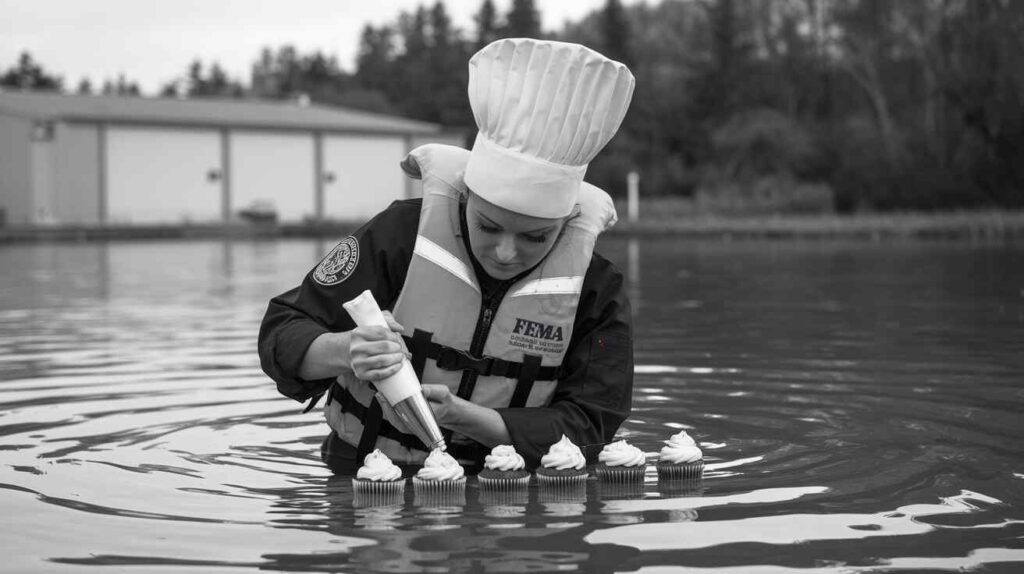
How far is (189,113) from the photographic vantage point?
6888 centimetres

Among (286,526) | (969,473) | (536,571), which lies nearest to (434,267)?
(286,526)

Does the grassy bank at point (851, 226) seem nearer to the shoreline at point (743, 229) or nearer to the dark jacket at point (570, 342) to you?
the shoreline at point (743, 229)

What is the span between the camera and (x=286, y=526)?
14.7 ft

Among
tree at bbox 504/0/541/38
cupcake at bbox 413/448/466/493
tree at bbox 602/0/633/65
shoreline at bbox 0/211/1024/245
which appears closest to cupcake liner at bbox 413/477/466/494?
cupcake at bbox 413/448/466/493

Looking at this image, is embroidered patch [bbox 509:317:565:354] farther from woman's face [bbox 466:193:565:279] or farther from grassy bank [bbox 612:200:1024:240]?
grassy bank [bbox 612:200:1024:240]

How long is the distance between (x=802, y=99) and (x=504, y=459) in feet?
280

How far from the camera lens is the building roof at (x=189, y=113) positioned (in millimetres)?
63131

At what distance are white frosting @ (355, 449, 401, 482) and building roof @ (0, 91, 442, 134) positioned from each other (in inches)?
2349

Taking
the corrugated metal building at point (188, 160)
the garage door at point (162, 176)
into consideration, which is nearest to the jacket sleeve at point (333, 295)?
the corrugated metal building at point (188, 160)

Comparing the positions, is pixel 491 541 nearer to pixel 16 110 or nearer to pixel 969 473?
pixel 969 473

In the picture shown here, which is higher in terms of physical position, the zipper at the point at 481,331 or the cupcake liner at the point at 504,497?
the zipper at the point at 481,331

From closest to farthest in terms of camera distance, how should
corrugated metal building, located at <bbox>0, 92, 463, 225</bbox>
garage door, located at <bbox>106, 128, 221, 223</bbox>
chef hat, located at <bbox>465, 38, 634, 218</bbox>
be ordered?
1. chef hat, located at <bbox>465, 38, 634, 218</bbox>
2. corrugated metal building, located at <bbox>0, 92, 463, 225</bbox>
3. garage door, located at <bbox>106, 128, 221, 223</bbox>

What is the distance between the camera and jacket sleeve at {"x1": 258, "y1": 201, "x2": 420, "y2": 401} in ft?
16.0

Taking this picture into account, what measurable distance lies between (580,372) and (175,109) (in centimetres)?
6785
